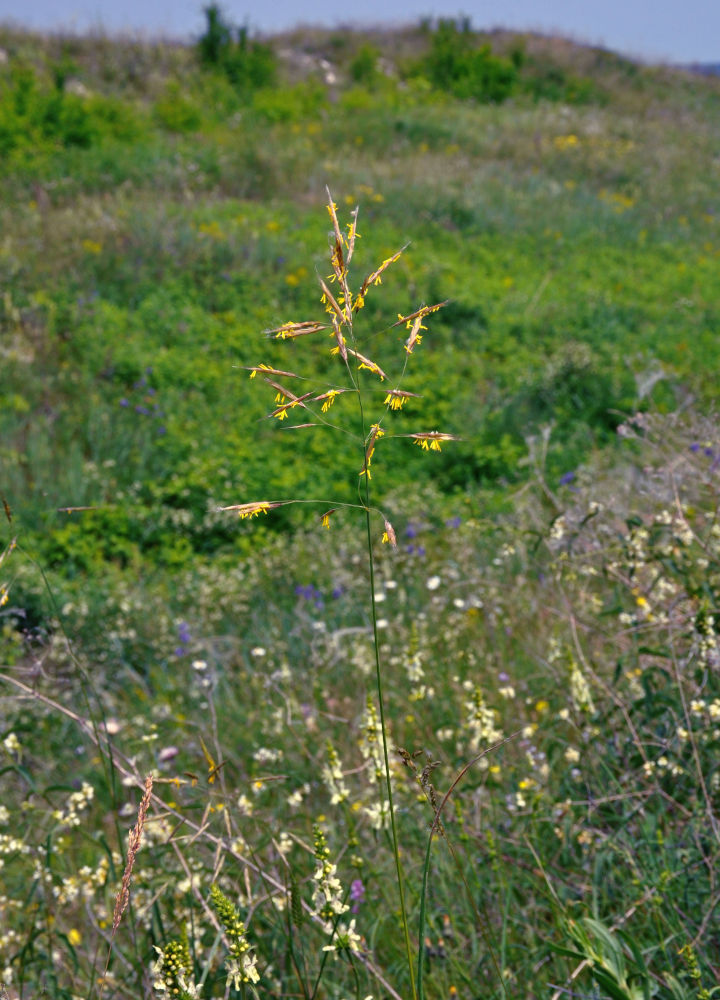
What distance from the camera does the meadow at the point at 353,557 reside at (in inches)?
63.7

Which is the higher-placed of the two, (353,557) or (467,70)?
(467,70)

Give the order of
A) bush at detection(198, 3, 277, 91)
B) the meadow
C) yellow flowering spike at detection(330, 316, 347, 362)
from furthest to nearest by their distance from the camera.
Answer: bush at detection(198, 3, 277, 91), the meadow, yellow flowering spike at detection(330, 316, 347, 362)

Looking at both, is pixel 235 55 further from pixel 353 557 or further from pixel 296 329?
pixel 296 329

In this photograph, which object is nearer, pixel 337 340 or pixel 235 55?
pixel 337 340

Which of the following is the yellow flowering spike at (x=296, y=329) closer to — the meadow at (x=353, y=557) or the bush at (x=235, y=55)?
the meadow at (x=353, y=557)

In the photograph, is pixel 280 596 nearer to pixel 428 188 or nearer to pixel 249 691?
pixel 249 691

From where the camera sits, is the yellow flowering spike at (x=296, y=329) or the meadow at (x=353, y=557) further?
the meadow at (x=353, y=557)

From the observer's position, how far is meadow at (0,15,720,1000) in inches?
63.7

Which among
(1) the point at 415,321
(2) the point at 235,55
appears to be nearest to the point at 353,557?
(1) the point at 415,321

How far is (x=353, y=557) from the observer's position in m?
4.80

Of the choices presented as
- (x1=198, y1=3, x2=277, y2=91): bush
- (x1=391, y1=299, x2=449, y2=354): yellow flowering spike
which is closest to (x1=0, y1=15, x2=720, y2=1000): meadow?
(x1=391, y1=299, x2=449, y2=354): yellow flowering spike

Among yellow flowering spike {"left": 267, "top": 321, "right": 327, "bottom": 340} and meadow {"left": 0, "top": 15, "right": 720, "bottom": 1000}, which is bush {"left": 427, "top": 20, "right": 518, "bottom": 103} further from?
yellow flowering spike {"left": 267, "top": 321, "right": 327, "bottom": 340}

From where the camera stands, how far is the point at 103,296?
818 cm

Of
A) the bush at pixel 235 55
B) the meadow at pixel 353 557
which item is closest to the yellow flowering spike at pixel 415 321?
the meadow at pixel 353 557
